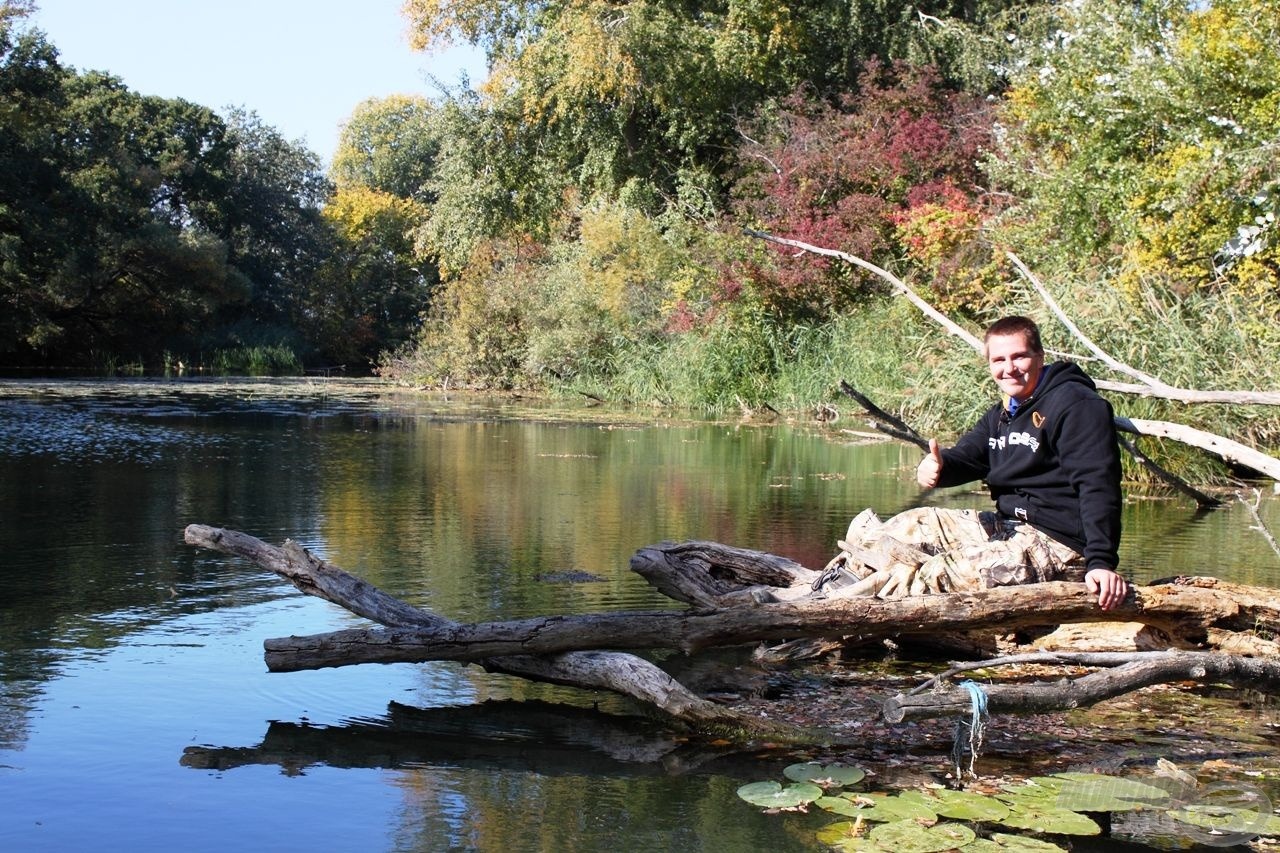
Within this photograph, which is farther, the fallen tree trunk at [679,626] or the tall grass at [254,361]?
the tall grass at [254,361]

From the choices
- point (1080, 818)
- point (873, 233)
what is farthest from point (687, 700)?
point (873, 233)

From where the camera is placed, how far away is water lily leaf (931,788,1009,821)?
4301 millimetres

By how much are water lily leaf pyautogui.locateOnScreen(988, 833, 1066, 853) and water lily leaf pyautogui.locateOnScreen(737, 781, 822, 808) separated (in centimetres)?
60

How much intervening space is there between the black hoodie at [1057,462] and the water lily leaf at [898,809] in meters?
1.49

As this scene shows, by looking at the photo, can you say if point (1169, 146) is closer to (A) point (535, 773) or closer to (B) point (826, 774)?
(B) point (826, 774)

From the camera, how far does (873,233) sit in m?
23.8

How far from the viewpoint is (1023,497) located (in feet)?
19.6

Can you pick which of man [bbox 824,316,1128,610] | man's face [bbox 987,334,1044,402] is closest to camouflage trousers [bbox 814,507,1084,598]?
man [bbox 824,316,1128,610]

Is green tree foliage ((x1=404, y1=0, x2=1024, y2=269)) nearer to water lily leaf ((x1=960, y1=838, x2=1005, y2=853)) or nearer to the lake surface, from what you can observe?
the lake surface

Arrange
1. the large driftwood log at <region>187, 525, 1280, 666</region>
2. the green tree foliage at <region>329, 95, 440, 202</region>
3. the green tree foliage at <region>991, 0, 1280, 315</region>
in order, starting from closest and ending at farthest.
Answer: the large driftwood log at <region>187, 525, 1280, 666</region>
the green tree foliage at <region>991, 0, 1280, 315</region>
the green tree foliage at <region>329, 95, 440, 202</region>

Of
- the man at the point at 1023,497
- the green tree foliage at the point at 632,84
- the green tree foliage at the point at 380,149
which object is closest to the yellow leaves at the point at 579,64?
the green tree foliage at the point at 632,84

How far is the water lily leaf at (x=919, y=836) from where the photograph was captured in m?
4.06

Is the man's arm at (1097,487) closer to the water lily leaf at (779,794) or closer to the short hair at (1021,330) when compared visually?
the short hair at (1021,330)

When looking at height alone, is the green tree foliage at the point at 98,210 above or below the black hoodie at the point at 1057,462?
above
